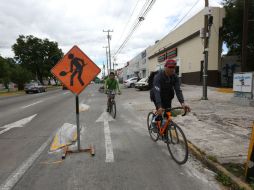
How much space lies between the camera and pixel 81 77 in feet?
17.3

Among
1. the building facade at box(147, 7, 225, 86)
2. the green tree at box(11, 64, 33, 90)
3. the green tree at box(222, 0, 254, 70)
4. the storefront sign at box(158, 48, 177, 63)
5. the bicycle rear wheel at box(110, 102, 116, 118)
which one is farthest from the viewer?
the green tree at box(11, 64, 33, 90)

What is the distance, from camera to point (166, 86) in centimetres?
524

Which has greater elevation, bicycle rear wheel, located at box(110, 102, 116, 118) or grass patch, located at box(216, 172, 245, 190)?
bicycle rear wheel, located at box(110, 102, 116, 118)

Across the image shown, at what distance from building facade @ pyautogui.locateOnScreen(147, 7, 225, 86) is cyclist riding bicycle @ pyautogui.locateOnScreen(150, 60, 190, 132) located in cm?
1853

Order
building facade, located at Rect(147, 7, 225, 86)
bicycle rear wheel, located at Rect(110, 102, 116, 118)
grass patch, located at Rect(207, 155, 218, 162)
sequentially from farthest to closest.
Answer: building facade, located at Rect(147, 7, 225, 86), bicycle rear wheel, located at Rect(110, 102, 116, 118), grass patch, located at Rect(207, 155, 218, 162)

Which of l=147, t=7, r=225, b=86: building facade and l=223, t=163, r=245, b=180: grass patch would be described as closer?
l=223, t=163, r=245, b=180: grass patch

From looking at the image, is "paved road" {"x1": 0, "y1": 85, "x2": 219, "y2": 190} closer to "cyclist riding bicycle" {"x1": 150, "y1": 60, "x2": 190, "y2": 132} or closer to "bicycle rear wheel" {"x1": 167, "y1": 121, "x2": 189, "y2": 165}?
"bicycle rear wheel" {"x1": 167, "y1": 121, "x2": 189, "y2": 165}

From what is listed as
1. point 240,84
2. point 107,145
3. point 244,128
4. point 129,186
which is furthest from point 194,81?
point 129,186

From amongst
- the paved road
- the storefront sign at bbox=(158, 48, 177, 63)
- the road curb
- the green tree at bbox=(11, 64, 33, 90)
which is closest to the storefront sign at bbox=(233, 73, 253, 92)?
the paved road

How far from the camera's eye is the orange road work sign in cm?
515

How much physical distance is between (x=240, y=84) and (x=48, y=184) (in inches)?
447

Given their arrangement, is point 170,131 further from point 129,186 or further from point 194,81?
point 194,81

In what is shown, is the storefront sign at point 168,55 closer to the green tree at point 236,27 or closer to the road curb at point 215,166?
the green tree at point 236,27

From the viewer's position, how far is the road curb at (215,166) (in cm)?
351
